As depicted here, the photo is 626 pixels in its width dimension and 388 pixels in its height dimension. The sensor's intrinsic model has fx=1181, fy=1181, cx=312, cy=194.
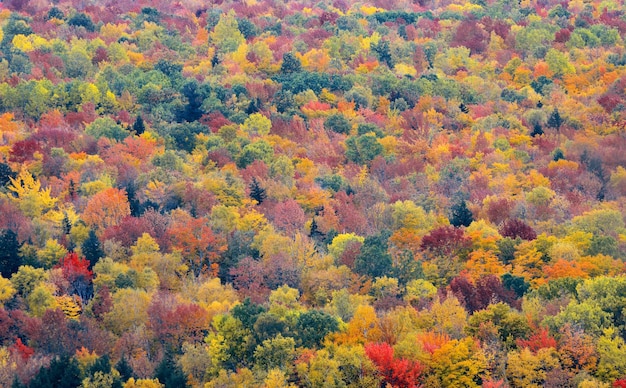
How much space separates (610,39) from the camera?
144750 millimetres

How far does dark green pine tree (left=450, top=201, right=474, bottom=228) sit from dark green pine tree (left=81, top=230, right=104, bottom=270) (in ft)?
86.8

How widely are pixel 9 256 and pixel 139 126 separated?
122 ft

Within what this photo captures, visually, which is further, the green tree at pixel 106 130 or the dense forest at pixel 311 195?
the green tree at pixel 106 130

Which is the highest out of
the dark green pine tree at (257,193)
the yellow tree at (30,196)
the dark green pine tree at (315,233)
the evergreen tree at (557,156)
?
the yellow tree at (30,196)

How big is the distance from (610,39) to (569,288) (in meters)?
82.6

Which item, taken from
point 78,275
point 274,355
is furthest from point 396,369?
point 78,275

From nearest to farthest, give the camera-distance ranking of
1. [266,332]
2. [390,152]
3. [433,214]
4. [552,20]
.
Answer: [266,332] → [433,214] → [390,152] → [552,20]

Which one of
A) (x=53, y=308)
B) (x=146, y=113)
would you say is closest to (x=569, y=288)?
(x=53, y=308)

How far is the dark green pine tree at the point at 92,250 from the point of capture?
248 feet

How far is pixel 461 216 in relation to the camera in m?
87.7

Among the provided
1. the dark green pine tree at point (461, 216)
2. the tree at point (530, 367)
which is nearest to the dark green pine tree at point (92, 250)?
the dark green pine tree at point (461, 216)

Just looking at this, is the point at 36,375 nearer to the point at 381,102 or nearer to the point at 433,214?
the point at 433,214

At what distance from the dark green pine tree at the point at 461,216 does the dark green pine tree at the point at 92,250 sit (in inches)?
1042

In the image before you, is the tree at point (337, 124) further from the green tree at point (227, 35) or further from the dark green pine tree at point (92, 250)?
the dark green pine tree at point (92, 250)
